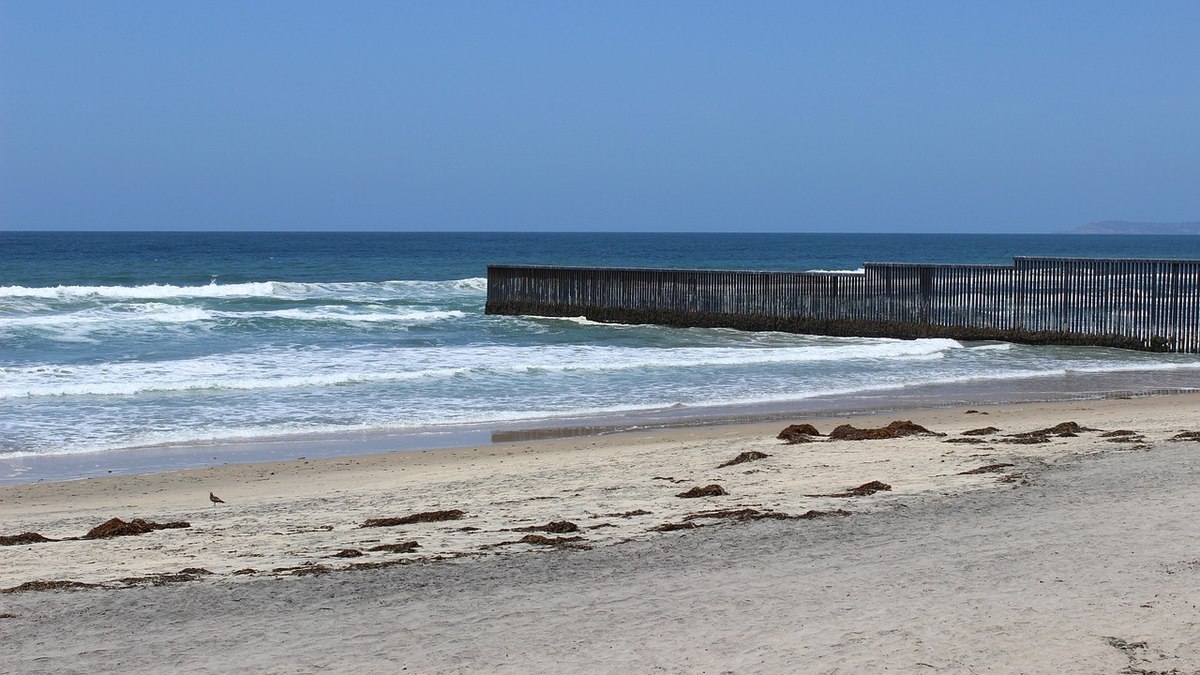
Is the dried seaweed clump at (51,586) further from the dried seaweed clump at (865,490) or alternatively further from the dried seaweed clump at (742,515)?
the dried seaweed clump at (865,490)

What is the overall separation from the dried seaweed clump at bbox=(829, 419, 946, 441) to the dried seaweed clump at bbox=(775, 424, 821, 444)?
0.66 feet

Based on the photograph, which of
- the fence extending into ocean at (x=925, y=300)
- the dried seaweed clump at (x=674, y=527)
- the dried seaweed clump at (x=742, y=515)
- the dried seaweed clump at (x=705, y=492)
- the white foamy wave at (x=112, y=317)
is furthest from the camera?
the white foamy wave at (x=112, y=317)

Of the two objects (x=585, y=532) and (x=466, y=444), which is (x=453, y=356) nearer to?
(x=466, y=444)

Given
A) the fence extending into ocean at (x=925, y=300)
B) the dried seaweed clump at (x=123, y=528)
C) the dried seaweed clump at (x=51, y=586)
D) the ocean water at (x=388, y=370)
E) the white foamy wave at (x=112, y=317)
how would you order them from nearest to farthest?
the dried seaweed clump at (x=51, y=586) → the dried seaweed clump at (x=123, y=528) → the ocean water at (x=388, y=370) → the fence extending into ocean at (x=925, y=300) → the white foamy wave at (x=112, y=317)

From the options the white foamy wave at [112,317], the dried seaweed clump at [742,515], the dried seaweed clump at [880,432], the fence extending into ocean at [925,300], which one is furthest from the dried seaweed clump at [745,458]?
the white foamy wave at [112,317]

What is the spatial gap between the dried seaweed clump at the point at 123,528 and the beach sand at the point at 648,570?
0.14 m

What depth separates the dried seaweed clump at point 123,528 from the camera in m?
8.42

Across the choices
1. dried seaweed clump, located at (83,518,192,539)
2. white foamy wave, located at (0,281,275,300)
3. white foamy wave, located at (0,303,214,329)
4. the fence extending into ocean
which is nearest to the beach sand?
dried seaweed clump, located at (83,518,192,539)

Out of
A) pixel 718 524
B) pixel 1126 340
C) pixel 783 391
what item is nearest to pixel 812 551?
pixel 718 524

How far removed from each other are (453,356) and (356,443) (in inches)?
363

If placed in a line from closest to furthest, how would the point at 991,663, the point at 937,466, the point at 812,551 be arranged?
the point at 991,663, the point at 812,551, the point at 937,466

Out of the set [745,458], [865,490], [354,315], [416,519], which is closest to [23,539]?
[416,519]

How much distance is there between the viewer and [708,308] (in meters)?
28.6

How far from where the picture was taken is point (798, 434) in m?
12.6
